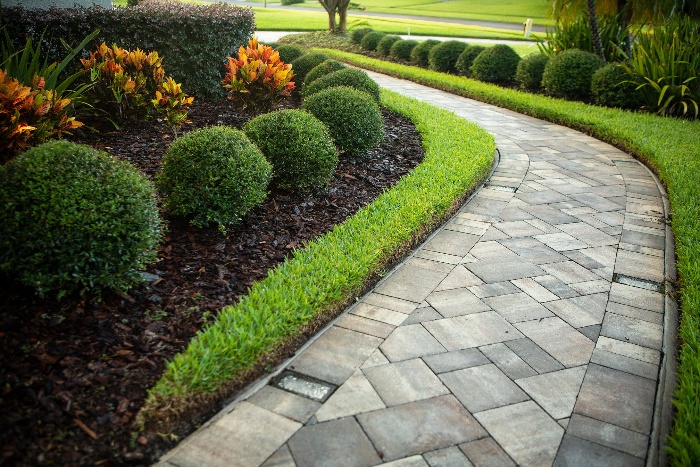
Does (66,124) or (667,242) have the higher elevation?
(66,124)

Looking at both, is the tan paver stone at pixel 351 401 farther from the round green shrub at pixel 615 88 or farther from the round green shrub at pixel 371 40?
the round green shrub at pixel 371 40

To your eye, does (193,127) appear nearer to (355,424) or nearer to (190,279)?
(190,279)

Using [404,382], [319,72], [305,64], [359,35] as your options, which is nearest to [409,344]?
[404,382]

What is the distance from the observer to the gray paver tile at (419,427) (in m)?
2.42

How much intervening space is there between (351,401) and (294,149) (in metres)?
2.61

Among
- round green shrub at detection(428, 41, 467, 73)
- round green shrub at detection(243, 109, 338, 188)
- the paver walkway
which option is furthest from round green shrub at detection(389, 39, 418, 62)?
the paver walkway

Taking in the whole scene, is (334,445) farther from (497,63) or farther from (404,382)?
(497,63)

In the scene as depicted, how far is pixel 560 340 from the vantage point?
325cm

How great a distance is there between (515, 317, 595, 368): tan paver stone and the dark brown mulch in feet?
5.61

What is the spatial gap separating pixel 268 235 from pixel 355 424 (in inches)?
76.6

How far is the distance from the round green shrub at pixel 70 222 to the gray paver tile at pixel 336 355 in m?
1.14

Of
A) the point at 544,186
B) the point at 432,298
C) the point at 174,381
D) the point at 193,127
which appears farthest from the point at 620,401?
the point at 193,127

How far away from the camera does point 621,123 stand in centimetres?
790

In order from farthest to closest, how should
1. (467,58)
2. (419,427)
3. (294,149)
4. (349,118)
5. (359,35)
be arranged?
1. (359,35)
2. (467,58)
3. (349,118)
4. (294,149)
5. (419,427)
